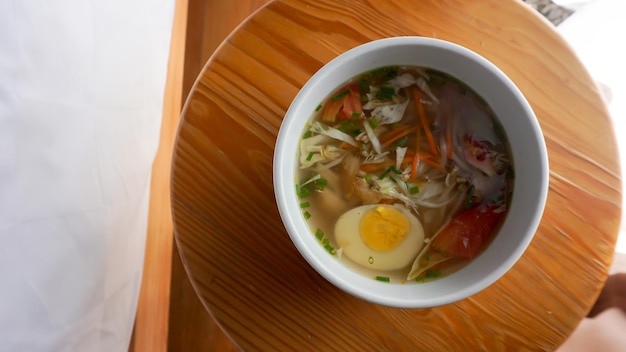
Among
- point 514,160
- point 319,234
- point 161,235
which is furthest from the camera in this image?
point 161,235

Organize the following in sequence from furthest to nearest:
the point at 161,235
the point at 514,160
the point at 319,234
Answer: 1. the point at 161,235
2. the point at 319,234
3. the point at 514,160

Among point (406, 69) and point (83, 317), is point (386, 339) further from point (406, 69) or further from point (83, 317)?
point (83, 317)

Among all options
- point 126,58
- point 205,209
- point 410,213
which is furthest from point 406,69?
point 126,58

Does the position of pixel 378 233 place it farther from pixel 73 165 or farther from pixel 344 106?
pixel 73 165

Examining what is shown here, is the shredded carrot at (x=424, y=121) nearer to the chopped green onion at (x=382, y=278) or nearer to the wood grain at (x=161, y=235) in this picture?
the chopped green onion at (x=382, y=278)

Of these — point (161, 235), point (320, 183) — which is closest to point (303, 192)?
point (320, 183)

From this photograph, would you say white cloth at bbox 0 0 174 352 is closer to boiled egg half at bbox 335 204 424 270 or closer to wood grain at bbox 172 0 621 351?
wood grain at bbox 172 0 621 351

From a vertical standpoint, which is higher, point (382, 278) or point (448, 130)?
point (448, 130)
